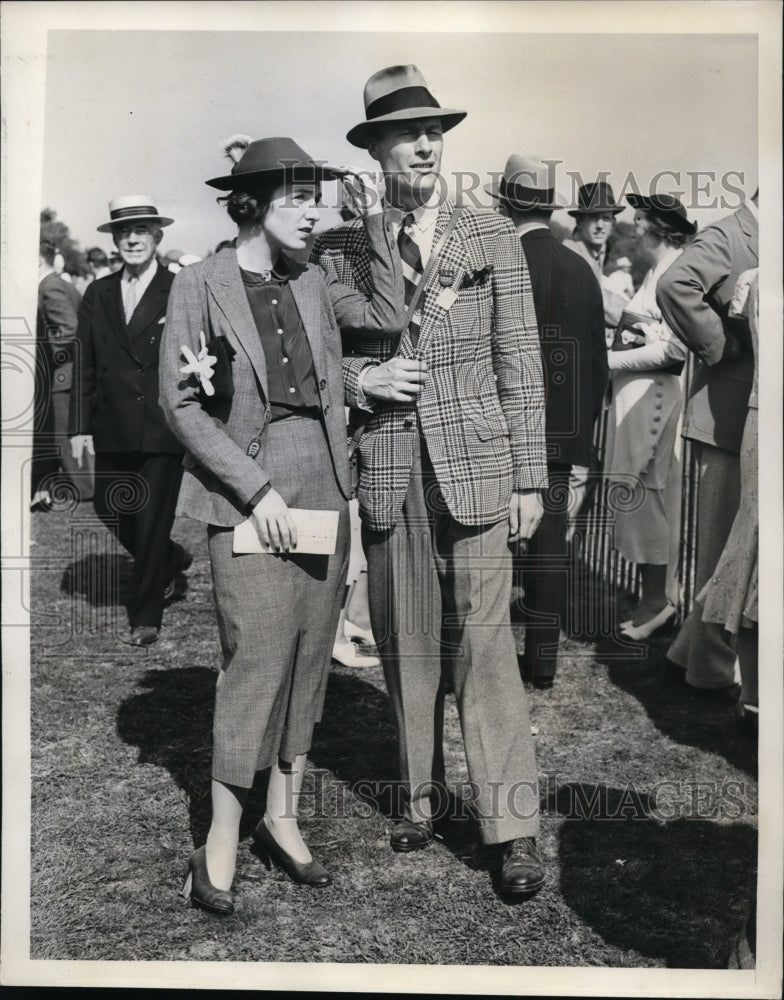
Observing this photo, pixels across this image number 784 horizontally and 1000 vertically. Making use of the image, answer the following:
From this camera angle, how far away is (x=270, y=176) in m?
3.65

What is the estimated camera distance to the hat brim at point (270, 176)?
3633mm

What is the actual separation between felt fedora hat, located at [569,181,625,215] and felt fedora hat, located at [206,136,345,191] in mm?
1094

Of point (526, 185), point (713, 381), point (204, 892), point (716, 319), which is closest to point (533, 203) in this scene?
point (526, 185)

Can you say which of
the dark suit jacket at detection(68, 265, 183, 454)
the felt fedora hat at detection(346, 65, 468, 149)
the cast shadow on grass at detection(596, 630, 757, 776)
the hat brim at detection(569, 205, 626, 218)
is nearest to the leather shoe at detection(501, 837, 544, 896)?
the cast shadow on grass at detection(596, 630, 757, 776)

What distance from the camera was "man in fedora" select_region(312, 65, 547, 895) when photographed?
A: 3.90m

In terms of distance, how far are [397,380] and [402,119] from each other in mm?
750

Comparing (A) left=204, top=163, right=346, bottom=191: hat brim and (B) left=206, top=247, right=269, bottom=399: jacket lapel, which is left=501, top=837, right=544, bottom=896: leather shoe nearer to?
(B) left=206, top=247, right=269, bottom=399: jacket lapel

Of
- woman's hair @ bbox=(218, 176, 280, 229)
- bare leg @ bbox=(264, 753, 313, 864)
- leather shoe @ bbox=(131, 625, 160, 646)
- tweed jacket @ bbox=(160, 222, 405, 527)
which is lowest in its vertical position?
bare leg @ bbox=(264, 753, 313, 864)

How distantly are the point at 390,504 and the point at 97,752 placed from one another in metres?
1.58

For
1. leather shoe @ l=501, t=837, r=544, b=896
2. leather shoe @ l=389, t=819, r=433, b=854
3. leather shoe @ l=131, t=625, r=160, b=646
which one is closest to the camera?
leather shoe @ l=501, t=837, r=544, b=896

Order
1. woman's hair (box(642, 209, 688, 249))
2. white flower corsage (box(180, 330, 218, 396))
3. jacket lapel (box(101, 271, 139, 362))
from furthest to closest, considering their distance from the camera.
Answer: jacket lapel (box(101, 271, 139, 362)) → woman's hair (box(642, 209, 688, 249)) → white flower corsage (box(180, 330, 218, 396))

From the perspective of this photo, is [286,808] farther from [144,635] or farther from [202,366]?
[144,635]

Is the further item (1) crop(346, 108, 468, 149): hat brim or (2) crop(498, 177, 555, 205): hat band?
(2) crop(498, 177, 555, 205): hat band

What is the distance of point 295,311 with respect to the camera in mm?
3789
